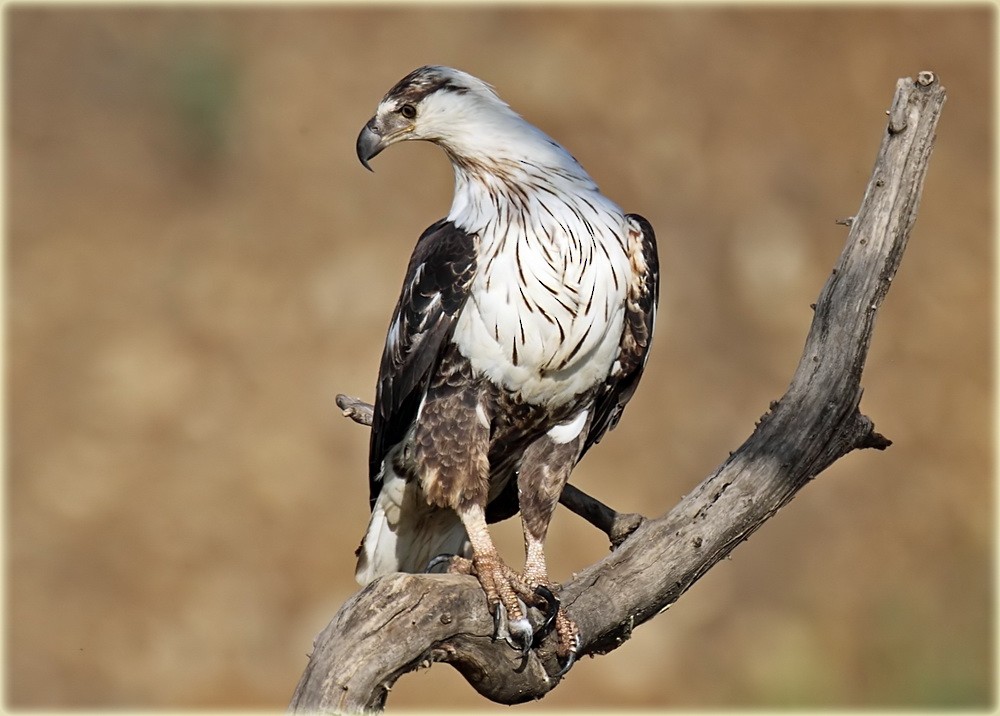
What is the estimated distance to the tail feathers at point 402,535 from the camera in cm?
500

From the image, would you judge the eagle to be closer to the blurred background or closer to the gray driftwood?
the gray driftwood

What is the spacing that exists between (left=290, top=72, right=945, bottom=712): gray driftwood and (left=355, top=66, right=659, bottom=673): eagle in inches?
5.2

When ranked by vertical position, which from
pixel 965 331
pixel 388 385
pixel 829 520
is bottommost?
pixel 388 385

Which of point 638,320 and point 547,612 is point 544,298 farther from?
point 547,612

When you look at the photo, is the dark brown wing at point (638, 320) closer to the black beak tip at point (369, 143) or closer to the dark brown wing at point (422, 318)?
the dark brown wing at point (422, 318)

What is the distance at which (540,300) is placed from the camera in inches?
175

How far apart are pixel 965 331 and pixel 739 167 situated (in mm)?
2600

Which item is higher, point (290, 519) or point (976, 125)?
point (976, 125)

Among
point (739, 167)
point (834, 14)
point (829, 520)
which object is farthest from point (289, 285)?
point (834, 14)

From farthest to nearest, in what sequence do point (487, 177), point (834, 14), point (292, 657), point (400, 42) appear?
point (834, 14), point (400, 42), point (292, 657), point (487, 177)

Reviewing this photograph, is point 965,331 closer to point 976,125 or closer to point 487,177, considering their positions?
point 976,125

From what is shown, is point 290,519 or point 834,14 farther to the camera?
point 834,14

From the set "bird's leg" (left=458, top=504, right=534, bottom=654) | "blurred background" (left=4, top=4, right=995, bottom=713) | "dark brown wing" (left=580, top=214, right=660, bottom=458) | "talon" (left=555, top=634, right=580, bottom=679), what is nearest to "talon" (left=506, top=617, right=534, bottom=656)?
"bird's leg" (left=458, top=504, right=534, bottom=654)

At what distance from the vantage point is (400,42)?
37.4 ft
